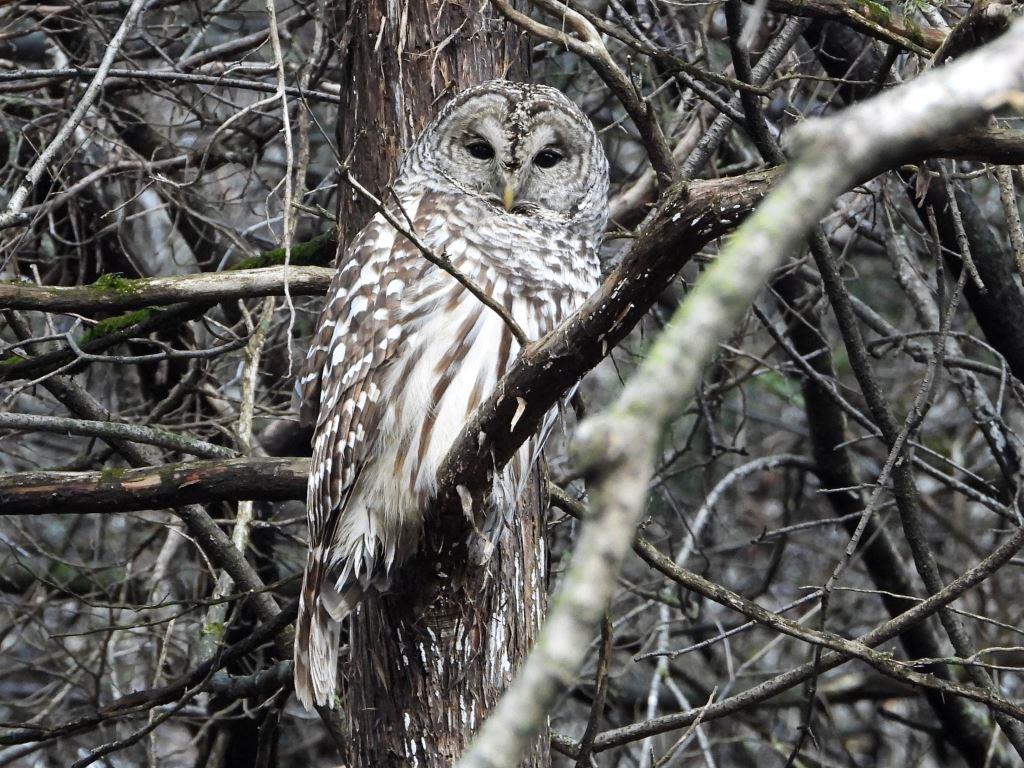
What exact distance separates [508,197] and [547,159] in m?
0.23

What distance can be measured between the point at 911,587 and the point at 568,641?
14.9 ft

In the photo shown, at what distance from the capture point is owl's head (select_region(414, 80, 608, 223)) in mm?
3408

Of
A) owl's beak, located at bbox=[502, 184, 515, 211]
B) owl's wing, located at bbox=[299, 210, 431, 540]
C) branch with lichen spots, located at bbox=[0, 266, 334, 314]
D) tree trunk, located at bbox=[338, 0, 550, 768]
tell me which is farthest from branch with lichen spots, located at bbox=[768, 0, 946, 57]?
branch with lichen spots, located at bbox=[0, 266, 334, 314]

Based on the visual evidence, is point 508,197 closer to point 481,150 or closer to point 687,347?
point 481,150

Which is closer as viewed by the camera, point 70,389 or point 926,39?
point 926,39

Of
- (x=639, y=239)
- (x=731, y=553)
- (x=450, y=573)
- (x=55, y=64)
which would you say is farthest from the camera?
(x=731, y=553)

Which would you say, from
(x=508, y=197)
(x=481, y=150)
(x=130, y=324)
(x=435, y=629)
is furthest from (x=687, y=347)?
(x=130, y=324)

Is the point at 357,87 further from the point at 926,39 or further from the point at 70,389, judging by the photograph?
the point at 926,39

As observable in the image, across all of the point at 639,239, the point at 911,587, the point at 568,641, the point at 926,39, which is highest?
the point at 926,39

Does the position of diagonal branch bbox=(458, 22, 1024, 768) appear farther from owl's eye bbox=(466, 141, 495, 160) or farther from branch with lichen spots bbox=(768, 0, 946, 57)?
owl's eye bbox=(466, 141, 495, 160)

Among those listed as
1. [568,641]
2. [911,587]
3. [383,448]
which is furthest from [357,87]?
[911,587]

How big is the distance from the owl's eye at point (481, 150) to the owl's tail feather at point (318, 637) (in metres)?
1.34

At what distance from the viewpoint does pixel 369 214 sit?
11.4ft

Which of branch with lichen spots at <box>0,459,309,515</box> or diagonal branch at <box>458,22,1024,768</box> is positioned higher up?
diagonal branch at <box>458,22,1024,768</box>
